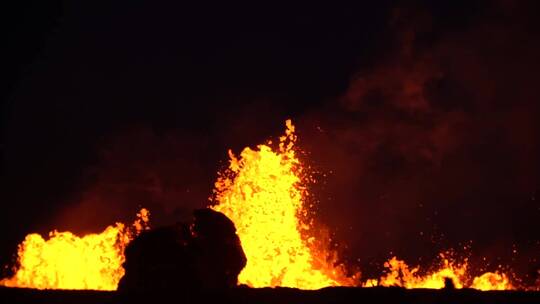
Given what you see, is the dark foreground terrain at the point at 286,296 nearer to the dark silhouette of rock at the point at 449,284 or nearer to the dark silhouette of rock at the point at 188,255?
the dark silhouette of rock at the point at 449,284

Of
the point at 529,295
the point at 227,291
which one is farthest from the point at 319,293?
the point at 529,295

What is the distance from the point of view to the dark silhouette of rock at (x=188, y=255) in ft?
63.1

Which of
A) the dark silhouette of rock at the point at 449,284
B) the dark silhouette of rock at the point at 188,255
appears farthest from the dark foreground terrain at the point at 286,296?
the dark silhouette of rock at the point at 188,255

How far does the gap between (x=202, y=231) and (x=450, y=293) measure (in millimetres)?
9282

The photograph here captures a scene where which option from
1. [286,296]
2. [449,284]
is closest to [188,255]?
[286,296]

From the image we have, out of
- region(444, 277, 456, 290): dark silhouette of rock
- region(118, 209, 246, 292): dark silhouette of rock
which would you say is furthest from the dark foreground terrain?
region(118, 209, 246, 292): dark silhouette of rock

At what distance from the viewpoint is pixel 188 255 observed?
2028 cm

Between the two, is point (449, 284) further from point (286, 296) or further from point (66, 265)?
point (66, 265)

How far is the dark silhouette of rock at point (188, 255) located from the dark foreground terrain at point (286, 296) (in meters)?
3.20

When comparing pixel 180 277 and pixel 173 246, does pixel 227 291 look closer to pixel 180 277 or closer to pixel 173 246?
pixel 180 277

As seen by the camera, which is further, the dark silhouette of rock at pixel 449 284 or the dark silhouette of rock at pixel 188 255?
the dark silhouette of rock at pixel 188 255

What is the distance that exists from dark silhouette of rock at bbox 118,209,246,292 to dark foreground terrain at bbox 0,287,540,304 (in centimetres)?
320

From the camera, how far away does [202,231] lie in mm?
21484

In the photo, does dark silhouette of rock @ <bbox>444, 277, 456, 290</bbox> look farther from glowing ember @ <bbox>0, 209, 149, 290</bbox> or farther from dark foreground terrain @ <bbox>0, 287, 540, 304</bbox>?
glowing ember @ <bbox>0, 209, 149, 290</bbox>
